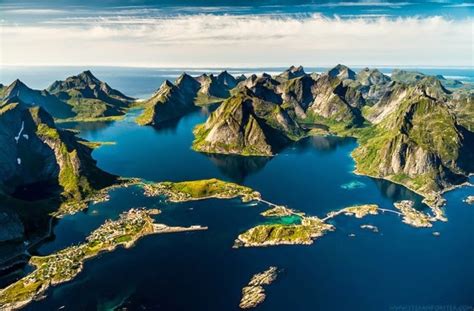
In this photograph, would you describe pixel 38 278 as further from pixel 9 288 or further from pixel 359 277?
pixel 359 277

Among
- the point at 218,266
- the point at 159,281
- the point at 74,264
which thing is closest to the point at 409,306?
the point at 218,266

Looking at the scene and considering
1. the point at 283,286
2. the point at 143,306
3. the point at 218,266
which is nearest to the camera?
the point at 143,306

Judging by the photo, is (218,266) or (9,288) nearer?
(9,288)

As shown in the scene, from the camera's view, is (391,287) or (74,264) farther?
(74,264)

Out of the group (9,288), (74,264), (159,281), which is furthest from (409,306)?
(9,288)

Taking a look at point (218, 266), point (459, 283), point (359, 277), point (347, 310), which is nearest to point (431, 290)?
point (459, 283)

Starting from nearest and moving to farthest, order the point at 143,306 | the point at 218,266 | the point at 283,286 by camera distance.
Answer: the point at 143,306 < the point at 283,286 < the point at 218,266

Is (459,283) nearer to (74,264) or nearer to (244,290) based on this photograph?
(244,290)
